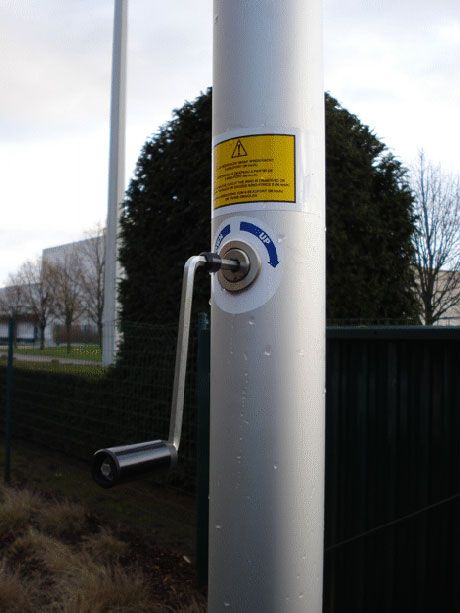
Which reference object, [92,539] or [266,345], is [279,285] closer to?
[266,345]

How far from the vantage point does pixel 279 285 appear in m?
1.36

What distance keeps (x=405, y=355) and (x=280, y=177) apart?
1683mm

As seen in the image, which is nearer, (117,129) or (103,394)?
(103,394)

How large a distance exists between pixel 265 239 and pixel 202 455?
2773 millimetres

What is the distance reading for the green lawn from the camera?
694cm

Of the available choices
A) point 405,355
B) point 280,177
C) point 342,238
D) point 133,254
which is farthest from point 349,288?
point 280,177

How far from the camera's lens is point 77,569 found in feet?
13.3

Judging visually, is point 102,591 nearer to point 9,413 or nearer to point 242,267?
point 242,267

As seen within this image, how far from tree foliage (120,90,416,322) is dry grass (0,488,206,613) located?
6.75 feet

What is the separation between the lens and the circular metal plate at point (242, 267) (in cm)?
139

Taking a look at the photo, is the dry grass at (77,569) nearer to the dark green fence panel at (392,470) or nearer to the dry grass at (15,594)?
the dry grass at (15,594)

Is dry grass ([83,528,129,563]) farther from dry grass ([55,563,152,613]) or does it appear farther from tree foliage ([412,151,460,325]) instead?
tree foliage ([412,151,460,325])

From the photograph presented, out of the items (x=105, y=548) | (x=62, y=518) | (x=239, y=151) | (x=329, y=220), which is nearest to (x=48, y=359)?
(x=62, y=518)

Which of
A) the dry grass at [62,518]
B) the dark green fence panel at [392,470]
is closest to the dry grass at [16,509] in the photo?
the dry grass at [62,518]
